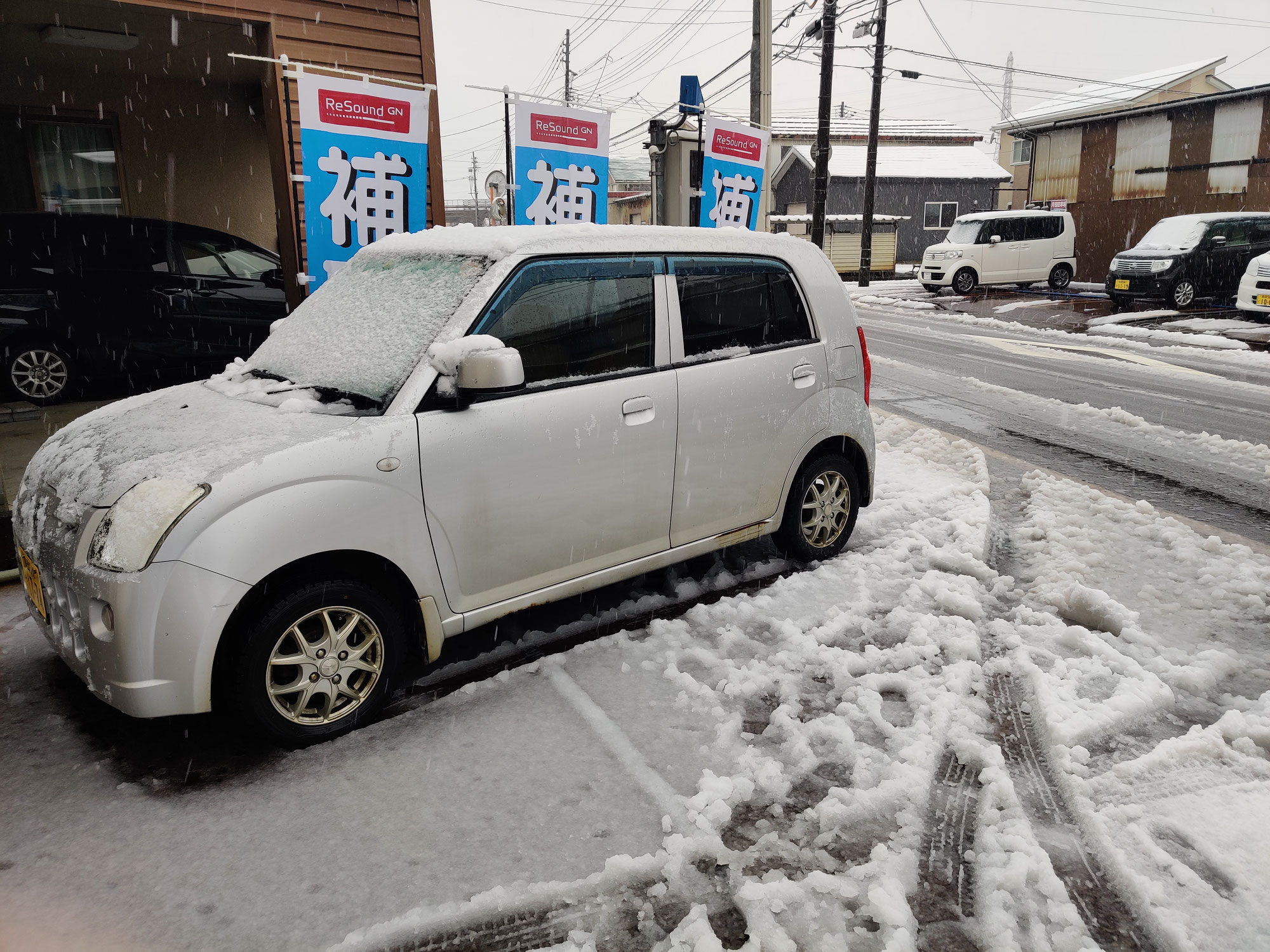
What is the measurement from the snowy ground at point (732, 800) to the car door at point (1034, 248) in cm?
2191

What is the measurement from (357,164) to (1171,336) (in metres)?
Answer: 14.0

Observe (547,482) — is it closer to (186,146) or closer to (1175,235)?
(186,146)

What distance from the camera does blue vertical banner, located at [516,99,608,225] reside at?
811 cm

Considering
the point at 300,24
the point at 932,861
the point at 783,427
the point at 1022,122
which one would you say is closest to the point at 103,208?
the point at 300,24

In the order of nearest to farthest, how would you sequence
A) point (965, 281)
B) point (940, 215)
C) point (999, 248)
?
point (999, 248)
point (965, 281)
point (940, 215)

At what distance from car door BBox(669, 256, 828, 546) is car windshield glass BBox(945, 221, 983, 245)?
21.4 meters

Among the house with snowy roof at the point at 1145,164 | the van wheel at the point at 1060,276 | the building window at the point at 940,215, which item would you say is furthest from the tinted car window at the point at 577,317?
the building window at the point at 940,215

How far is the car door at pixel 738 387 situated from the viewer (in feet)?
12.9

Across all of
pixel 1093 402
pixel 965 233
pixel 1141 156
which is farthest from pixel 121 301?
pixel 1141 156

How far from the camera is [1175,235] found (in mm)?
18844

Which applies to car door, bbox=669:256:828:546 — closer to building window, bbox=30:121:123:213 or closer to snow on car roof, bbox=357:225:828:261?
snow on car roof, bbox=357:225:828:261

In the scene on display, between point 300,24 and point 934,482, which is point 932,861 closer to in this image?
point 934,482

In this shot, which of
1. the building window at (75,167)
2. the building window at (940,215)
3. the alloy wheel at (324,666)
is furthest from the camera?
the building window at (940,215)

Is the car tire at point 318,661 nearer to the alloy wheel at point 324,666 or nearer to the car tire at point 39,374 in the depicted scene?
the alloy wheel at point 324,666
